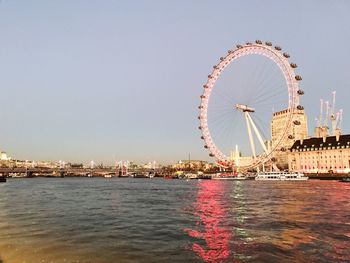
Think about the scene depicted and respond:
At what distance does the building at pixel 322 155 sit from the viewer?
135250 mm

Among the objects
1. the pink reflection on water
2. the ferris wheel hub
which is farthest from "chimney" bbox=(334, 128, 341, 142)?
the pink reflection on water

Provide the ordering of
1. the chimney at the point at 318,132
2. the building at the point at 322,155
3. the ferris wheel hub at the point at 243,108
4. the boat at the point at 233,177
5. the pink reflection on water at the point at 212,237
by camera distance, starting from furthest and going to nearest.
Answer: the chimney at the point at 318,132
the boat at the point at 233,177
the building at the point at 322,155
the ferris wheel hub at the point at 243,108
the pink reflection on water at the point at 212,237

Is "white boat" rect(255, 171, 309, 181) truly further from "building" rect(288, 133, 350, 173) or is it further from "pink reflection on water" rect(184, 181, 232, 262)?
"pink reflection on water" rect(184, 181, 232, 262)

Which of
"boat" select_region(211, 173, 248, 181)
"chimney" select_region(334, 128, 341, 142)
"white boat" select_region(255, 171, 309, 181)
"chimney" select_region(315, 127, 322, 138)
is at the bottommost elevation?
"boat" select_region(211, 173, 248, 181)

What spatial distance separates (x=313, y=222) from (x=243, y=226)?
5.01 metres

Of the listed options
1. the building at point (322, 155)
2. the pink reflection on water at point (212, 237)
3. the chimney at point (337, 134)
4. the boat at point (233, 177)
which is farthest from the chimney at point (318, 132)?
the pink reflection on water at point (212, 237)

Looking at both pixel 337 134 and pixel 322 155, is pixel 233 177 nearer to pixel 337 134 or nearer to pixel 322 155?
pixel 322 155

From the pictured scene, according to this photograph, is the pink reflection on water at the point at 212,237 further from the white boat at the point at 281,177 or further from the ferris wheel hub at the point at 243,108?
the white boat at the point at 281,177

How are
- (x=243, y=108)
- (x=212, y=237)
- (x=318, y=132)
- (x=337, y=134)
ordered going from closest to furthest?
(x=212, y=237)
(x=243, y=108)
(x=337, y=134)
(x=318, y=132)

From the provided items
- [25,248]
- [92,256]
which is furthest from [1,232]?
[92,256]

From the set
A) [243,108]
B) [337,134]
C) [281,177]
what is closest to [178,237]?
[243,108]

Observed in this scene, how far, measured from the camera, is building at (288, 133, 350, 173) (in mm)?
135250

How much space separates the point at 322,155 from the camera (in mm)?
144250

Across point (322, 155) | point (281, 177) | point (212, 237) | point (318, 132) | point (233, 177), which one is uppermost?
point (318, 132)
